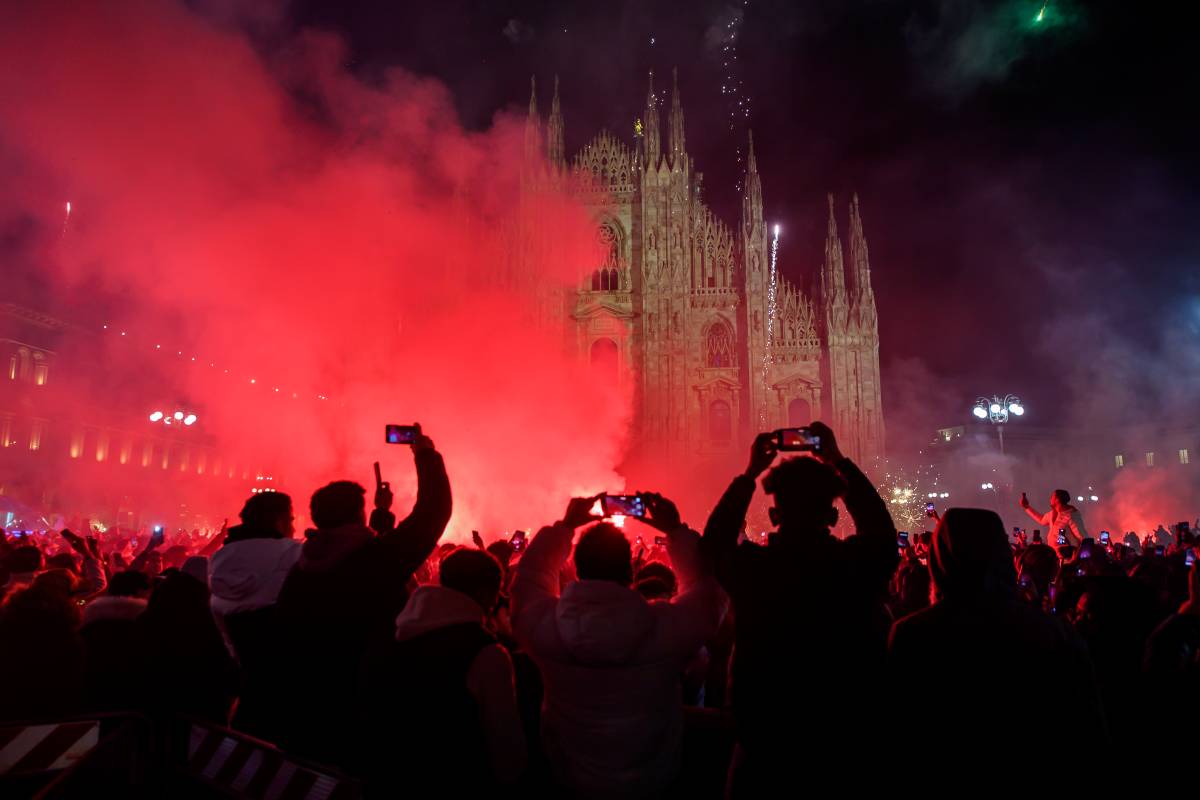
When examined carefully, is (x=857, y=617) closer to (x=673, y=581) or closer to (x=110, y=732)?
(x=673, y=581)

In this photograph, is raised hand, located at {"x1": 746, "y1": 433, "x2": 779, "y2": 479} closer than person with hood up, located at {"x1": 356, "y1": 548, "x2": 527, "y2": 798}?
No

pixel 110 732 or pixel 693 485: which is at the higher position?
pixel 693 485

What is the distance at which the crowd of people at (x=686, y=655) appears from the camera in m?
2.50

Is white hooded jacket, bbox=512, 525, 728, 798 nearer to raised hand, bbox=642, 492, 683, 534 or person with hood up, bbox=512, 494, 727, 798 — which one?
person with hood up, bbox=512, 494, 727, 798

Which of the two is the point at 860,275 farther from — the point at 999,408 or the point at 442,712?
the point at 442,712

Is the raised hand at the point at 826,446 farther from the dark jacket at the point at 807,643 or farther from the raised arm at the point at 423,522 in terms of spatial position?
the raised arm at the point at 423,522

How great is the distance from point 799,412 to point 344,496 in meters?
31.3

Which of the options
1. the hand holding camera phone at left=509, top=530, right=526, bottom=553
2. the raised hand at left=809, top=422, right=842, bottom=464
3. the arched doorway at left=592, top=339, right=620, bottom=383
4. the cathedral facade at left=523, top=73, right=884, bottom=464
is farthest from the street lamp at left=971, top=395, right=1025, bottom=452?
the raised hand at left=809, top=422, right=842, bottom=464

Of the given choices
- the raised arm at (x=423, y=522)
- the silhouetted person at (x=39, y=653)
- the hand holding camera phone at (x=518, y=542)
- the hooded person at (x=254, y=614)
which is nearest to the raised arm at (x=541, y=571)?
the raised arm at (x=423, y=522)

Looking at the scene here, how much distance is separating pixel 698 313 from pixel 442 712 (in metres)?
31.7

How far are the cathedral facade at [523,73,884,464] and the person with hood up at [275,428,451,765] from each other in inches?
1137

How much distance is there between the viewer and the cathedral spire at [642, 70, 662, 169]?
34344 mm

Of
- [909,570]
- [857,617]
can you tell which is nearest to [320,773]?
[857,617]

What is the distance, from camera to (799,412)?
33031 mm
